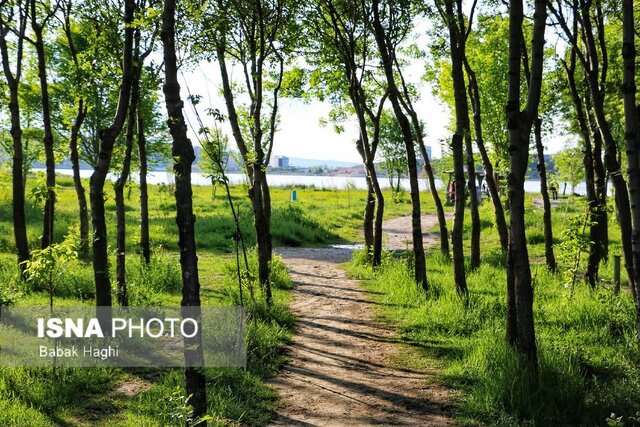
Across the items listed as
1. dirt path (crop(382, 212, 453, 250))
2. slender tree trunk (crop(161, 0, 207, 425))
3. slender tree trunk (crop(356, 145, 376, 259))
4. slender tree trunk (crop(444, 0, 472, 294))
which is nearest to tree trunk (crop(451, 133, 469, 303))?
slender tree trunk (crop(444, 0, 472, 294))

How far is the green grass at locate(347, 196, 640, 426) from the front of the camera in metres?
4.92

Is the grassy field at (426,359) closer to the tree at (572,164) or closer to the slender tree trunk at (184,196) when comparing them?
the slender tree trunk at (184,196)

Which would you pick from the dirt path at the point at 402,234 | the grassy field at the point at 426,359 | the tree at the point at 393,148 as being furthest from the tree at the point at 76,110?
the tree at the point at 393,148

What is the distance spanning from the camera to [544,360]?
5543 mm

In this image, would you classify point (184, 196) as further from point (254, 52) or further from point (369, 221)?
point (369, 221)

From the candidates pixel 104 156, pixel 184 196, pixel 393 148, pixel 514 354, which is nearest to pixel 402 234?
pixel 514 354

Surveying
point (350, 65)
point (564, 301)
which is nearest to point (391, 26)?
point (350, 65)

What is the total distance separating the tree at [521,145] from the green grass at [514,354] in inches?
16.6

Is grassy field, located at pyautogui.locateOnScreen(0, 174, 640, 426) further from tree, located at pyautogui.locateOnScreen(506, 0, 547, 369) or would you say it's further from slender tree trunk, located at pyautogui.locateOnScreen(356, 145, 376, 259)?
slender tree trunk, located at pyautogui.locateOnScreen(356, 145, 376, 259)

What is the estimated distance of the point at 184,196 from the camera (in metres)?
3.78

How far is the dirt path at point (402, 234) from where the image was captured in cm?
1870

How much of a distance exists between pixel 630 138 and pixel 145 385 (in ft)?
20.8

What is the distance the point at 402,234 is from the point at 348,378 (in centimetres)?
1746

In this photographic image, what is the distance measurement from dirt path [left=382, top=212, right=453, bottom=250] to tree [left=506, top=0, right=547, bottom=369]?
872 centimetres
